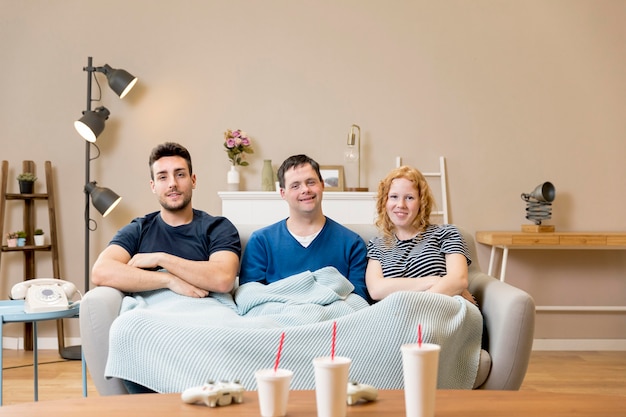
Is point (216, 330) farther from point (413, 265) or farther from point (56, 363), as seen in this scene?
point (56, 363)

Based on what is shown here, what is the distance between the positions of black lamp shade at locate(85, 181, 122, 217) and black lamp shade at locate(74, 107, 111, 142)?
0.32 meters

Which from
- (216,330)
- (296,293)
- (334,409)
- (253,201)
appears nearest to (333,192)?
(253,201)

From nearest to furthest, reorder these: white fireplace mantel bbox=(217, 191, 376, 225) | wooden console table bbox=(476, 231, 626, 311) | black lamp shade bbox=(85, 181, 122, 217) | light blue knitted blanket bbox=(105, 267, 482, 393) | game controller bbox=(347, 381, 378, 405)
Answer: game controller bbox=(347, 381, 378, 405)
light blue knitted blanket bbox=(105, 267, 482, 393)
wooden console table bbox=(476, 231, 626, 311)
black lamp shade bbox=(85, 181, 122, 217)
white fireplace mantel bbox=(217, 191, 376, 225)

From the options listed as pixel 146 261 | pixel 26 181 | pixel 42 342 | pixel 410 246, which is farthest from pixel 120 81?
pixel 410 246

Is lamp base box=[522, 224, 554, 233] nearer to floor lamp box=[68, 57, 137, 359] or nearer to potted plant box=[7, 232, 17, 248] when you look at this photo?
floor lamp box=[68, 57, 137, 359]

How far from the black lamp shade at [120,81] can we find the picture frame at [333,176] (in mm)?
1290

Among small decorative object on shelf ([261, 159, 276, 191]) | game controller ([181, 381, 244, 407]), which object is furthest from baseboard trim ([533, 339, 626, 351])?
game controller ([181, 381, 244, 407])

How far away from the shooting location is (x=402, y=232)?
8.64ft

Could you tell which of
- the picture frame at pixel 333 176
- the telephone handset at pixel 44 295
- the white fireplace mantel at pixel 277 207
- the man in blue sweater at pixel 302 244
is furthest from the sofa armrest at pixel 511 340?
the picture frame at pixel 333 176

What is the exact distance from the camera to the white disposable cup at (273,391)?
3.94 feet

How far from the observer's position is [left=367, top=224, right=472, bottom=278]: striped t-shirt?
2514 mm

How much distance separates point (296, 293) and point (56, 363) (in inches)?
87.3

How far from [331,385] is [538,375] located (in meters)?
2.83

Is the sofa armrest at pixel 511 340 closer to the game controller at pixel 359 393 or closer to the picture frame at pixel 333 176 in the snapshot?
the game controller at pixel 359 393
